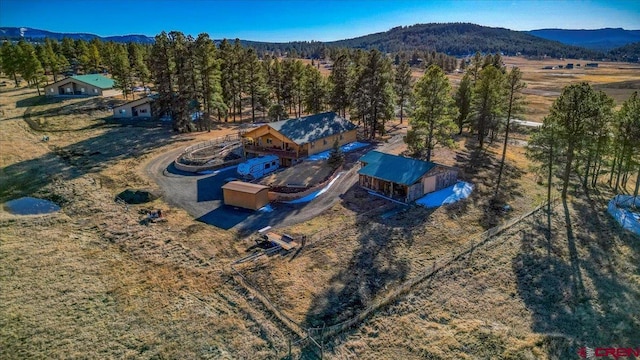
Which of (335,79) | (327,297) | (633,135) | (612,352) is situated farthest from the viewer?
(335,79)

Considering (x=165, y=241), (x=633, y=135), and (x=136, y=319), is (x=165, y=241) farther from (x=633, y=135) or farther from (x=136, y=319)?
(x=633, y=135)

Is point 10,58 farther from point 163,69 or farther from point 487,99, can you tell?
point 487,99

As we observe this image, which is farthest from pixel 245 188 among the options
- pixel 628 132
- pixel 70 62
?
pixel 70 62

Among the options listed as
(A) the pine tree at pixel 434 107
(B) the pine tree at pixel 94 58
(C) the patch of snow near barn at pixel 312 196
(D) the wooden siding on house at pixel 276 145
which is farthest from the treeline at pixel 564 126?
(B) the pine tree at pixel 94 58

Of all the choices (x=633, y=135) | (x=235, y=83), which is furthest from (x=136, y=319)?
(x=235, y=83)

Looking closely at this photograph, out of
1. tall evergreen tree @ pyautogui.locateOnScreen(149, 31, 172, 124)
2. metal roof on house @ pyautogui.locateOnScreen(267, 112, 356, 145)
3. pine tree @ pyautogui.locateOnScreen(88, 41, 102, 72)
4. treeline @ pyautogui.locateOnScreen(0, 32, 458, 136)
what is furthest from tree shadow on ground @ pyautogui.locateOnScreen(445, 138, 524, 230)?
pine tree @ pyautogui.locateOnScreen(88, 41, 102, 72)


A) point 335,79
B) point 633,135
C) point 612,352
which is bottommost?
point 612,352

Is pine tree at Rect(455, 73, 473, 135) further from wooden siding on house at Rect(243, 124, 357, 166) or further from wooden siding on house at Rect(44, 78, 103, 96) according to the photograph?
wooden siding on house at Rect(44, 78, 103, 96)
